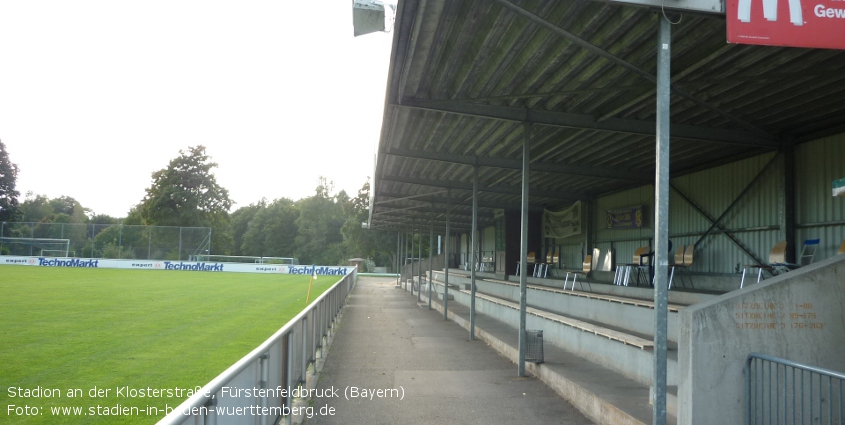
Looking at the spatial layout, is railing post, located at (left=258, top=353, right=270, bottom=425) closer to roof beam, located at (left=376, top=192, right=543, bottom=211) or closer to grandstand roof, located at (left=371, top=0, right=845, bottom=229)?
grandstand roof, located at (left=371, top=0, right=845, bottom=229)

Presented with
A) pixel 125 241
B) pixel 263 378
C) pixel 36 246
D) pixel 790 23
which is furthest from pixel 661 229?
pixel 36 246

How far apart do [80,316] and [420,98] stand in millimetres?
10193

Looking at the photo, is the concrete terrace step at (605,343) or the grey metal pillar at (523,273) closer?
the concrete terrace step at (605,343)

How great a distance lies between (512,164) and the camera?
13.1 m

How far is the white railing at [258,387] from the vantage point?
3021 millimetres

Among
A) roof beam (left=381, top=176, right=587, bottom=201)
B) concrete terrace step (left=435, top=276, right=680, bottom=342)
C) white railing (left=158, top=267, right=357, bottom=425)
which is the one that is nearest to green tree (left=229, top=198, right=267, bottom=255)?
roof beam (left=381, top=176, right=587, bottom=201)

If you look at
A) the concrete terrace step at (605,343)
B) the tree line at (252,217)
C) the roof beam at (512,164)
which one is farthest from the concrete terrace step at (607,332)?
the tree line at (252,217)

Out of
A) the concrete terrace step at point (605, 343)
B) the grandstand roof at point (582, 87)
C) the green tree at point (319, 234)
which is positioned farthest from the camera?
the green tree at point (319, 234)

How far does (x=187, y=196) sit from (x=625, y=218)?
5985 cm

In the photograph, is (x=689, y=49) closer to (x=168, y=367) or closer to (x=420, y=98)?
(x=420, y=98)

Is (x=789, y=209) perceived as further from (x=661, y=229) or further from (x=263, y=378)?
(x=263, y=378)

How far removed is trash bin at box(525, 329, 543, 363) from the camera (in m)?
8.75

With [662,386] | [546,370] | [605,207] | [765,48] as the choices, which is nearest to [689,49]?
[765,48]
